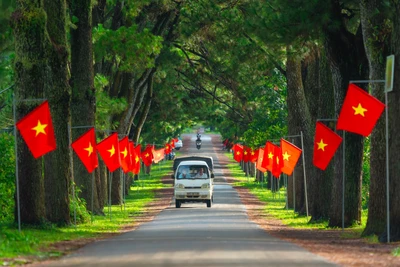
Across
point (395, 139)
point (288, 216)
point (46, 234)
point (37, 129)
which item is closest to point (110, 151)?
point (288, 216)

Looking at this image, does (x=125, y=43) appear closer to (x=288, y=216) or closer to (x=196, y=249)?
(x=288, y=216)

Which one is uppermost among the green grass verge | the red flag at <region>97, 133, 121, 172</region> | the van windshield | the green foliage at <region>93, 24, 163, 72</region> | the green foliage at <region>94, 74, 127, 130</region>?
the green foliage at <region>93, 24, 163, 72</region>

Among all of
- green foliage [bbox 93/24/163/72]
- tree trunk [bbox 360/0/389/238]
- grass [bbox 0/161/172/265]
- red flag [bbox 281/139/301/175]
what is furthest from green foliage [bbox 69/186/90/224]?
tree trunk [bbox 360/0/389/238]

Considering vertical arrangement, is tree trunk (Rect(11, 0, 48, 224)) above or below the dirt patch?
above

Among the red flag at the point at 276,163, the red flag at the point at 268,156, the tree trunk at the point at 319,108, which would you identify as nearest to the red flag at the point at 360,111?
the tree trunk at the point at 319,108

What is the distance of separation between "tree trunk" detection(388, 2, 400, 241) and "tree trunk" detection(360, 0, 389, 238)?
0.97m

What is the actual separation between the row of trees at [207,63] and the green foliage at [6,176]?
93.2 inches

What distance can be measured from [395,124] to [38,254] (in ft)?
26.7

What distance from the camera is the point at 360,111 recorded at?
23328 mm

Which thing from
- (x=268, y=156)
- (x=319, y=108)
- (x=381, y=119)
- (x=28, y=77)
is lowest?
(x=268, y=156)

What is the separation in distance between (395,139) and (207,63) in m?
29.7

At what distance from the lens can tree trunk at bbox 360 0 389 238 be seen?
2420 centimetres

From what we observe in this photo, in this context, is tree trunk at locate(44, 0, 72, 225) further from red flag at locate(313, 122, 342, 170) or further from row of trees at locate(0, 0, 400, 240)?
red flag at locate(313, 122, 342, 170)

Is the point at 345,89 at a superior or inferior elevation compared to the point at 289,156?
superior
